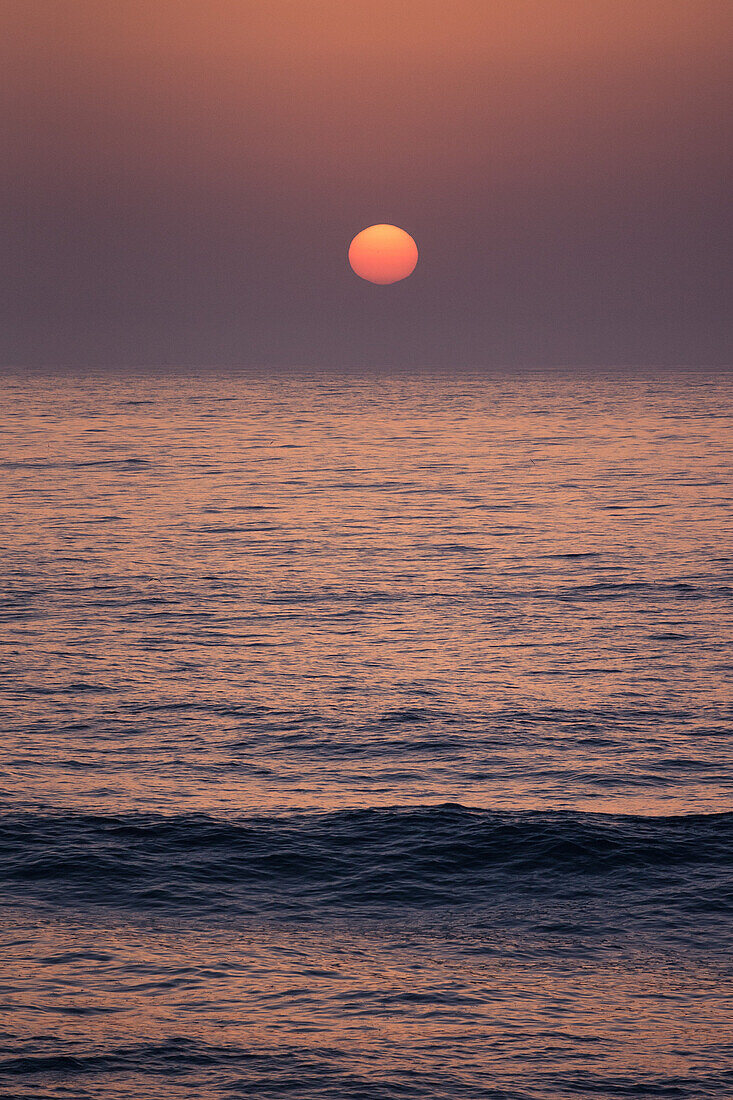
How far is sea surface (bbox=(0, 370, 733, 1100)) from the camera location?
12.2 metres

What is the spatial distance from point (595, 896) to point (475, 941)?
7.33 feet

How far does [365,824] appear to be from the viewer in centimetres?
1825

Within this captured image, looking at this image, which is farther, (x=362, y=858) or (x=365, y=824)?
(x=365, y=824)

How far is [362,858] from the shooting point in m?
17.0

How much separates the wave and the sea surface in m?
0.06

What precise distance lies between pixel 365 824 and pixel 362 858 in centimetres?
129

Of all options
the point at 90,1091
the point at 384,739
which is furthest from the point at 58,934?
the point at 384,739

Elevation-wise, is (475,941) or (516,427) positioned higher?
(516,427)

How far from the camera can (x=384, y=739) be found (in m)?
22.8

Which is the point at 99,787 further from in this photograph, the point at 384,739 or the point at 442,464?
the point at 442,464

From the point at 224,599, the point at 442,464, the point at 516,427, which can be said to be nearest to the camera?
the point at 224,599

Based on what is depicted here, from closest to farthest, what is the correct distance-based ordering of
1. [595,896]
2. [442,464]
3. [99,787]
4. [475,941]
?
1. [475,941]
2. [595,896]
3. [99,787]
4. [442,464]

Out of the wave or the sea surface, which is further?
the wave

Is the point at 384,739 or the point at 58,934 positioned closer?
the point at 58,934
